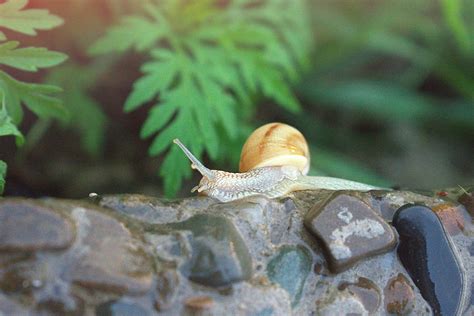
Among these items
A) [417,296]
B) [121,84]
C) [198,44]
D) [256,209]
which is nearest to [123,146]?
[121,84]

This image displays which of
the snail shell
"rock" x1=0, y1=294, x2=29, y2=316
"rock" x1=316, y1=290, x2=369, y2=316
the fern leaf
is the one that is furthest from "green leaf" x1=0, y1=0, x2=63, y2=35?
"rock" x1=316, y1=290, x2=369, y2=316

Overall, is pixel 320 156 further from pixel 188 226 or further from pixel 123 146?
pixel 188 226

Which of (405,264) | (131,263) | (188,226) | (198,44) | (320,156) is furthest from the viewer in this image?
(320,156)

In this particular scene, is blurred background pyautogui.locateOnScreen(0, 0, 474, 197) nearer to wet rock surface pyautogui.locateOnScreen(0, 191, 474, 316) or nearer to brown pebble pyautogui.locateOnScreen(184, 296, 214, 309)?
wet rock surface pyautogui.locateOnScreen(0, 191, 474, 316)

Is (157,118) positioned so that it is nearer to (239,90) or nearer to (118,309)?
(239,90)

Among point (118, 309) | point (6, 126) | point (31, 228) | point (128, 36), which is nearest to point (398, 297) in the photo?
point (118, 309)

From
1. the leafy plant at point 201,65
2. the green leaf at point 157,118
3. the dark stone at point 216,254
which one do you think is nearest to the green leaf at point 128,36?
the leafy plant at point 201,65

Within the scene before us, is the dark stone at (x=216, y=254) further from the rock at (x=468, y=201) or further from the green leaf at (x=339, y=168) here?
the green leaf at (x=339, y=168)
